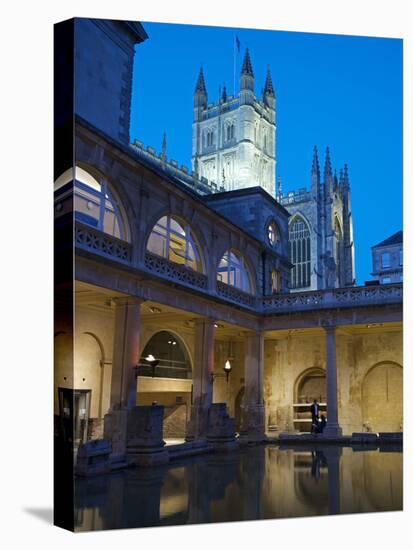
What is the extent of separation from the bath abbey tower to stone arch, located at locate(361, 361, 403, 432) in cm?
1689

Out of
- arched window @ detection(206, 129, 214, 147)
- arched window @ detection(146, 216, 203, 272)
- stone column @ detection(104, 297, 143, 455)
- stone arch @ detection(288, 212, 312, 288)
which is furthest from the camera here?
arched window @ detection(206, 129, 214, 147)

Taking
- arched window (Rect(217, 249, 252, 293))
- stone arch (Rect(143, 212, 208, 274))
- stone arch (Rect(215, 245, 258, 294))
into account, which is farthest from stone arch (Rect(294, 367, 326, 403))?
stone arch (Rect(143, 212, 208, 274))

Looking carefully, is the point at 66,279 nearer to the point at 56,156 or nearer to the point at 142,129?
the point at 56,156

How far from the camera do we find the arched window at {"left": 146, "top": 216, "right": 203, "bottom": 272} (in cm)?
1727

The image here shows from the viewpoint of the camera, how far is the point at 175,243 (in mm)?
18344

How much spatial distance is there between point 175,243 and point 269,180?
59.8m

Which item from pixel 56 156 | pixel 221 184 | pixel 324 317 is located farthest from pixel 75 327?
pixel 221 184

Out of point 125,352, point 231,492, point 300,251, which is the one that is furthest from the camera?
point 300,251

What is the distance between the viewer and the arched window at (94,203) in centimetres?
998

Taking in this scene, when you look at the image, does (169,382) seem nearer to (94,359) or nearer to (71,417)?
(94,359)

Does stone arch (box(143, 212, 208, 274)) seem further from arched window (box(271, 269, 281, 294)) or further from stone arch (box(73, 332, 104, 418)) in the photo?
arched window (box(271, 269, 281, 294))

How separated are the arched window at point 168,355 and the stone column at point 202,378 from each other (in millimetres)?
372

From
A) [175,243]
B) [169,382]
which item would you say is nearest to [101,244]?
[175,243]

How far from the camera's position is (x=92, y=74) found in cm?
1182
